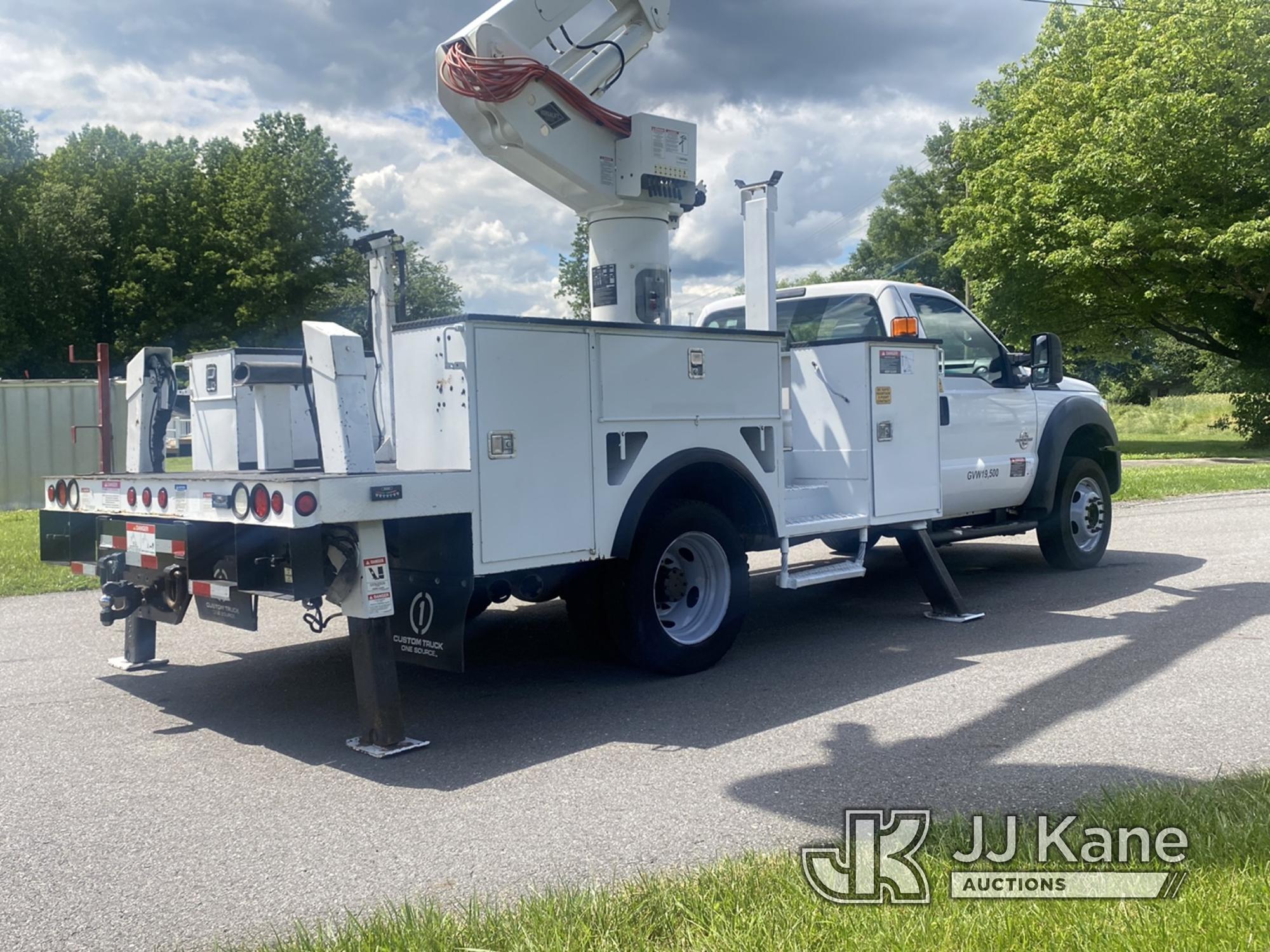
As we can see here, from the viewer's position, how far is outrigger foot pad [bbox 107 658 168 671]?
6688 millimetres

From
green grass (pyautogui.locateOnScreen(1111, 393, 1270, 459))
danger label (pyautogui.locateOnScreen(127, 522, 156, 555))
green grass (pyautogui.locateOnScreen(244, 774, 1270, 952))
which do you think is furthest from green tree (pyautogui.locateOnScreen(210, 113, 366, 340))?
green grass (pyautogui.locateOnScreen(244, 774, 1270, 952))

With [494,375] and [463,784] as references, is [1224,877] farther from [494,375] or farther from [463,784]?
[494,375]

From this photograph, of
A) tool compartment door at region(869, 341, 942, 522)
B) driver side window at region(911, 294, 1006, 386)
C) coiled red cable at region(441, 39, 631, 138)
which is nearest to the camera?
coiled red cable at region(441, 39, 631, 138)


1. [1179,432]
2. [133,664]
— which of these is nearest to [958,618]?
[133,664]

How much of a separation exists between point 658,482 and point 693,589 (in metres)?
0.91

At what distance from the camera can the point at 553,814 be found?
13.9 feet

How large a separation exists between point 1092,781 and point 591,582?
104 inches

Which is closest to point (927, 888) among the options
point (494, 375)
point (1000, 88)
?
point (494, 375)

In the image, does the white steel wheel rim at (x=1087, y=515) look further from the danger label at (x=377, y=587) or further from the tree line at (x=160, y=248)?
the tree line at (x=160, y=248)

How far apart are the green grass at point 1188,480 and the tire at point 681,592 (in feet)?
37.8

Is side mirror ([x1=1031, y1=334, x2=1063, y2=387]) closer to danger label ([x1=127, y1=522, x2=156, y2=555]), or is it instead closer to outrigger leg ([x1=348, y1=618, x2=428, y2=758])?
outrigger leg ([x1=348, y1=618, x2=428, y2=758])

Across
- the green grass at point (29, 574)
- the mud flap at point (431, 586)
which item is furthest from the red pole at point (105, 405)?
the mud flap at point (431, 586)

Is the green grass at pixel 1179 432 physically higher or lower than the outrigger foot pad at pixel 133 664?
higher

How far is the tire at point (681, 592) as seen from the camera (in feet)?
19.3
